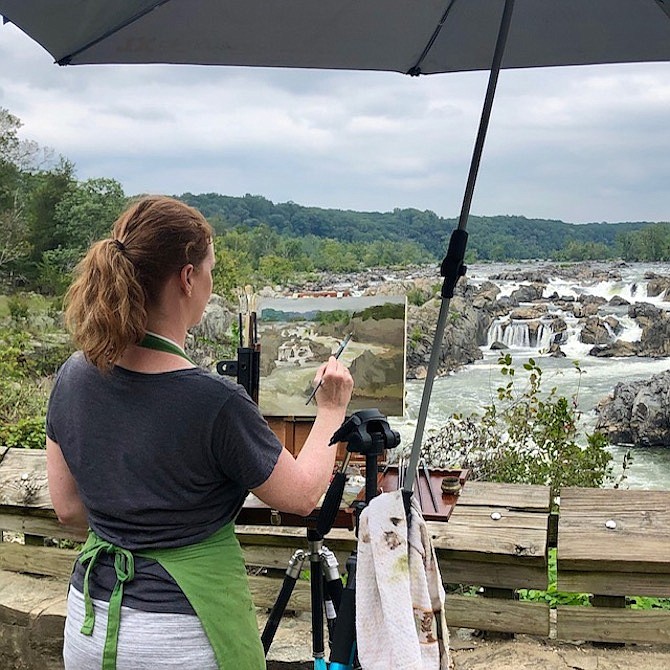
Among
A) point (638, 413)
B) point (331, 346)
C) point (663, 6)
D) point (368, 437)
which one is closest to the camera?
point (368, 437)

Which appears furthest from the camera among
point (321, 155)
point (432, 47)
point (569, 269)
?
point (321, 155)

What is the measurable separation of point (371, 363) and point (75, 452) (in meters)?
1.05

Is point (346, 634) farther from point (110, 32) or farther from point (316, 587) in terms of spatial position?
point (110, 32)

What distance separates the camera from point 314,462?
1.14 meters

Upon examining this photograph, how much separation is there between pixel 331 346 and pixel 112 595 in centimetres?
115

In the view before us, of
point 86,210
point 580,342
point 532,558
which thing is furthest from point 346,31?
point 86,210

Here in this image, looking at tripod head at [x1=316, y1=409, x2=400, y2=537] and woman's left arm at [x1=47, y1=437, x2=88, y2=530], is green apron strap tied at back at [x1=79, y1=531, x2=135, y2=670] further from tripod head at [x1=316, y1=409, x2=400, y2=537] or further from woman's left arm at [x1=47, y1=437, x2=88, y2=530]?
tripod head at [x1=316, y1=409, x2=400, y2=537]

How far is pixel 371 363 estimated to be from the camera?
207cm

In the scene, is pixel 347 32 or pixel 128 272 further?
pixel 347 32

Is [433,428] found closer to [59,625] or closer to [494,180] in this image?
[494,180]

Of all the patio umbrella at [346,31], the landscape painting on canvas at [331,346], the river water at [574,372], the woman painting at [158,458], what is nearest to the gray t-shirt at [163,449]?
the woman painting at [158,458]

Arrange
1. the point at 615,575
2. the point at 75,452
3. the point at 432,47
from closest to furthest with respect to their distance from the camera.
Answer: the point at 75,452
the point at 432,47
the point at 615,575

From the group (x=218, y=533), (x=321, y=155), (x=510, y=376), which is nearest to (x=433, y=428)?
(x=510, y=376)

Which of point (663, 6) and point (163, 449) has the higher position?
point (663, 6)
